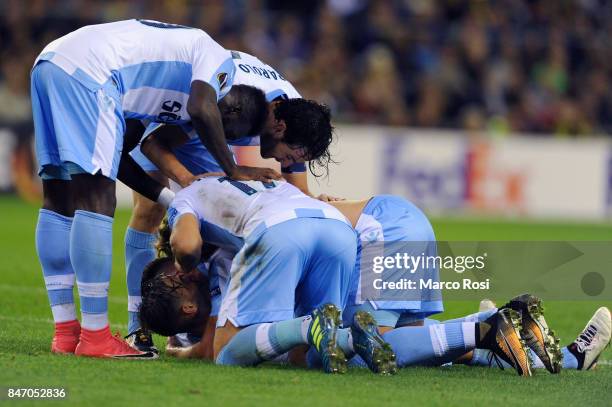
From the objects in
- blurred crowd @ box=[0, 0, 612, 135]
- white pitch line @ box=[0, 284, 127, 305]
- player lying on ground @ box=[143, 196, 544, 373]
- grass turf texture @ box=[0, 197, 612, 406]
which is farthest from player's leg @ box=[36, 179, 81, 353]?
blurred crowd @ box=[0, 0, 612, 135]

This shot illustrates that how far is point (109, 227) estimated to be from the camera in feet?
19.4

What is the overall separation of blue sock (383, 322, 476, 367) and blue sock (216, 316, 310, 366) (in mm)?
501

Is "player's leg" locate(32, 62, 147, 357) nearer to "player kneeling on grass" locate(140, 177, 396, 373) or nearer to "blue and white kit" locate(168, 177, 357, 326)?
"player kneeling on grass" locate(140, 177, 396, 373)

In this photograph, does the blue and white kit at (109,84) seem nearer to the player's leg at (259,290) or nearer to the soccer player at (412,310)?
the player's leg at (259,290)

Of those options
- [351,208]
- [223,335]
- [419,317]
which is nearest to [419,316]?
[419,317]

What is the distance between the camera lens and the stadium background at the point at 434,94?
17547 millimetres

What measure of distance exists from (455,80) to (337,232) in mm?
13307

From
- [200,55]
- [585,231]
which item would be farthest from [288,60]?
[200,55]

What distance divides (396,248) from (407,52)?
13.4m

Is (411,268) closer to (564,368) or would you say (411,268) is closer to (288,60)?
(564,368)

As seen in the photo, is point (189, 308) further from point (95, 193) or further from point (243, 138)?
point (243, 138)

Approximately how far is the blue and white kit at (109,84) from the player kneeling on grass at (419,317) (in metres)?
1.06

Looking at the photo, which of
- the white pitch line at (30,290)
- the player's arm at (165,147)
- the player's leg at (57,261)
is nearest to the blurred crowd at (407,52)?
the white pitch line at (30,290)

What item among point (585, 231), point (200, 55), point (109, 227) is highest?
point (200, 55)
